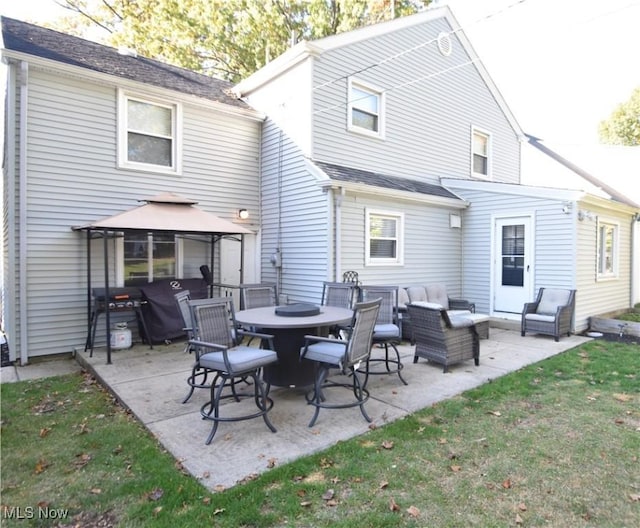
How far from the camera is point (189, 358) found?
6293mm

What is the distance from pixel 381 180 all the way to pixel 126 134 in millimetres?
4944

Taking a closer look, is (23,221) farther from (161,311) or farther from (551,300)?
(551,300)

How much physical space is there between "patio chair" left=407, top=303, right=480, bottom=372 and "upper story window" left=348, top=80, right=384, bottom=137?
4592 millimetres

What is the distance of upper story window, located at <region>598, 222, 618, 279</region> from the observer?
9164 millimetres

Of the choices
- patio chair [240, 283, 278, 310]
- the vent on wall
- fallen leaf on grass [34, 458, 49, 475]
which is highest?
the vent on wall

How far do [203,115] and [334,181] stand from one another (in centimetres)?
315

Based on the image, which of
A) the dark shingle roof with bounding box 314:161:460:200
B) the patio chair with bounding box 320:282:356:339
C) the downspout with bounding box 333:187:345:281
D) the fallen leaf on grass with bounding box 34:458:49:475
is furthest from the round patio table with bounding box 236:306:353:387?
the dark shingle roof with bounding box 314:161:460:200

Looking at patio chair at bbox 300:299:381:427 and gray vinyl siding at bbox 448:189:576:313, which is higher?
gray vinyl siding at bbox 448:189:576:313

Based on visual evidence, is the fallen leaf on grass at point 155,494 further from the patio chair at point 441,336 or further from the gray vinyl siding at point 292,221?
the gray vinyl siding at point 292,221

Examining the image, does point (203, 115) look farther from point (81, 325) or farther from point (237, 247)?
point (81, 325)

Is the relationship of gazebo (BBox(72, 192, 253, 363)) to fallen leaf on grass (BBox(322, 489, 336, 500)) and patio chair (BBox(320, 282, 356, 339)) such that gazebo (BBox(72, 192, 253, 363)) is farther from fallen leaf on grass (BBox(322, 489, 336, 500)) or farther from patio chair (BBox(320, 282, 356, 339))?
fallen leaf on grass (BBox(322, 489, 336, 500))

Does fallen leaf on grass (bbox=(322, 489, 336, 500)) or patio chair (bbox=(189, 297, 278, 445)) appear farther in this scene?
patio chair (bbox=(189, 297, 278, 445))

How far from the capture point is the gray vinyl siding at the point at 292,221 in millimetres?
7645

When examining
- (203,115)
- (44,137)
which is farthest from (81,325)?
(203,115)
